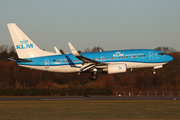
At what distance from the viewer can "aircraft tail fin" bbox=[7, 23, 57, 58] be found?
4569cm

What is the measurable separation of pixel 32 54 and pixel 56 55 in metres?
4.25

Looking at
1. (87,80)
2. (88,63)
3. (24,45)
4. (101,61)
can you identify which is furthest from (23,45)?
(87,80)

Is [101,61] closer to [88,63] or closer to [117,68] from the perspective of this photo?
[88,63]

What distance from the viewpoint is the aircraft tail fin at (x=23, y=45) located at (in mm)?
45688

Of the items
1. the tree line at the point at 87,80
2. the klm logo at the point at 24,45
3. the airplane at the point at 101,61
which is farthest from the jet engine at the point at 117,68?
the tree line at the point at 87,80

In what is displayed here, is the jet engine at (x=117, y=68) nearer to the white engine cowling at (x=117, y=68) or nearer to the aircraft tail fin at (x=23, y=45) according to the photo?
the white engine cowling at (x=117, y=68)

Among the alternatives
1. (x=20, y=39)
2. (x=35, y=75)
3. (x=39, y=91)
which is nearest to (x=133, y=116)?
(x=20, y=39)

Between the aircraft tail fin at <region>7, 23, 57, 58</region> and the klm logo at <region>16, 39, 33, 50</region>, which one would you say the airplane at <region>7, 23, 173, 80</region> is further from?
the klm logo at <region>16, 39, 33, 50</region>

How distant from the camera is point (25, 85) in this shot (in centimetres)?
6894

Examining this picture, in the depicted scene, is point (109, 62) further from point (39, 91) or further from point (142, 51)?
point (39, 91)

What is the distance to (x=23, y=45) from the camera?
46531 mm

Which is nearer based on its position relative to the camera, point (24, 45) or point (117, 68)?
point (117, 68)

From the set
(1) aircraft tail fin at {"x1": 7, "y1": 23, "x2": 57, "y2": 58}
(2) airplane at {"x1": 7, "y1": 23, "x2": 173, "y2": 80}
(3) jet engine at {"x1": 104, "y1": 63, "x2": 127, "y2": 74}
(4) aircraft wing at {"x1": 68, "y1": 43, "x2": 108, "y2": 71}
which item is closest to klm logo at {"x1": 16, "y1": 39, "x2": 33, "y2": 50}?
(1) aircraft tail fin at {"x1": 7, "y1": 23, "x2": 57, "y2": 58}

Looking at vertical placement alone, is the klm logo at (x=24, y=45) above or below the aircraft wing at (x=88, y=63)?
above
